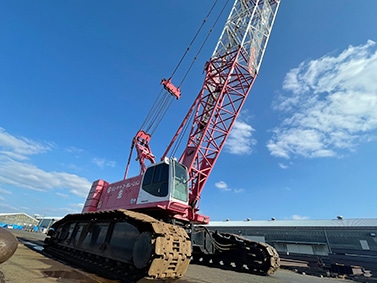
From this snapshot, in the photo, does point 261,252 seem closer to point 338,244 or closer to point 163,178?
point 163,178

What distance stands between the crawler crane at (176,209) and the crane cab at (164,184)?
3 cm

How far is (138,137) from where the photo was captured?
15.1 meters

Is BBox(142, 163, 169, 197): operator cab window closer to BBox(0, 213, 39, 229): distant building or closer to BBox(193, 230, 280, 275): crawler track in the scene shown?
BBox(193, 230, 280, 275): crawler track

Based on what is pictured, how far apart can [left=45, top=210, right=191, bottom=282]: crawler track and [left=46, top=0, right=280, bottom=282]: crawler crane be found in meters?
0.02

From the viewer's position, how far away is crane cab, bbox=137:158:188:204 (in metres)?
6.64

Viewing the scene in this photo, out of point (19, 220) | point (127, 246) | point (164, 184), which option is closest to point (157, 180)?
point (164, 184)

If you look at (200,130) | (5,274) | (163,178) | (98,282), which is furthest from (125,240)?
(200,130)

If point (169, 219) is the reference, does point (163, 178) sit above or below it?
above

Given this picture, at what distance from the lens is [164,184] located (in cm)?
680

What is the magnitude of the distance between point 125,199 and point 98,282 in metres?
3.99

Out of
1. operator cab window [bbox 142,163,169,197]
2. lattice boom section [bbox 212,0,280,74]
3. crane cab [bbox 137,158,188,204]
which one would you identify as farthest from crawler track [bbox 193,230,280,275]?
lattice boom section [bbox 212,0,280,74]

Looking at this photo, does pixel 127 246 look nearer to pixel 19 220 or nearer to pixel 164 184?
pixel 164 184

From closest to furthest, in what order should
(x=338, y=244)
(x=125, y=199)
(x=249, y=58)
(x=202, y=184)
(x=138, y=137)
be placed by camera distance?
(x=125, y=199)
(x=202, y=184)
(x=249, y=58)
(x=138, y=137)
(x=338, y=244)

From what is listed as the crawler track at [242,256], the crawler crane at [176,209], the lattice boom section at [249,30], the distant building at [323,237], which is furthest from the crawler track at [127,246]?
the distant building at [323,237]
